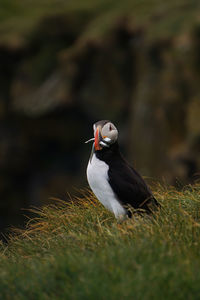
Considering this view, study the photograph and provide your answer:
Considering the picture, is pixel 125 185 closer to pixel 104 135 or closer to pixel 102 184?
pixel 102 184

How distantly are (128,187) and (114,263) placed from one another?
4.83 feet

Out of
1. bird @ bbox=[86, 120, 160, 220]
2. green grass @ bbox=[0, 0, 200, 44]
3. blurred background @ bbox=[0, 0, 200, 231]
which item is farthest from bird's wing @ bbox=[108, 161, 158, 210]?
green grass @ bbox=[0, 0, 200, 44]

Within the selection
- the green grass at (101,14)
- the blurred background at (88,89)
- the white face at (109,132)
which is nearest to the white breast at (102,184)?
the white face at (109,132)

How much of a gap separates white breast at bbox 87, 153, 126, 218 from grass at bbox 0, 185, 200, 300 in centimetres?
24

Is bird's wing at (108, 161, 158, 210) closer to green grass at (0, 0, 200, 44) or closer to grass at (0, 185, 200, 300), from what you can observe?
grass at (0, 185, 200, 300)

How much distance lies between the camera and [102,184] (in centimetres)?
604

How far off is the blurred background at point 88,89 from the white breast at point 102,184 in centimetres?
1068

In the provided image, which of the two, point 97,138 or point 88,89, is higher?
point 97,138

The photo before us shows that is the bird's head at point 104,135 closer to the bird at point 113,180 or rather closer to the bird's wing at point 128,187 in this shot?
the bird at point 113,180

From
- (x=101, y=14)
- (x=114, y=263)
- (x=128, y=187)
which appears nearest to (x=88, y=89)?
(x=101, y=14)

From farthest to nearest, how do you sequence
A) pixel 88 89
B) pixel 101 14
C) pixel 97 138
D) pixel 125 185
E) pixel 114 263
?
pixel 101 14, pixel 88 89, pixel 125 185, pixel 97 138, pixel 114 263

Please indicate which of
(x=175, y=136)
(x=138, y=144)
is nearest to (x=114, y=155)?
(x=175, y=136)

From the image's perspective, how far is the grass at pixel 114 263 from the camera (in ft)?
14.5

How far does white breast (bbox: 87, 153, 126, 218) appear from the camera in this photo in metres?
6.04
